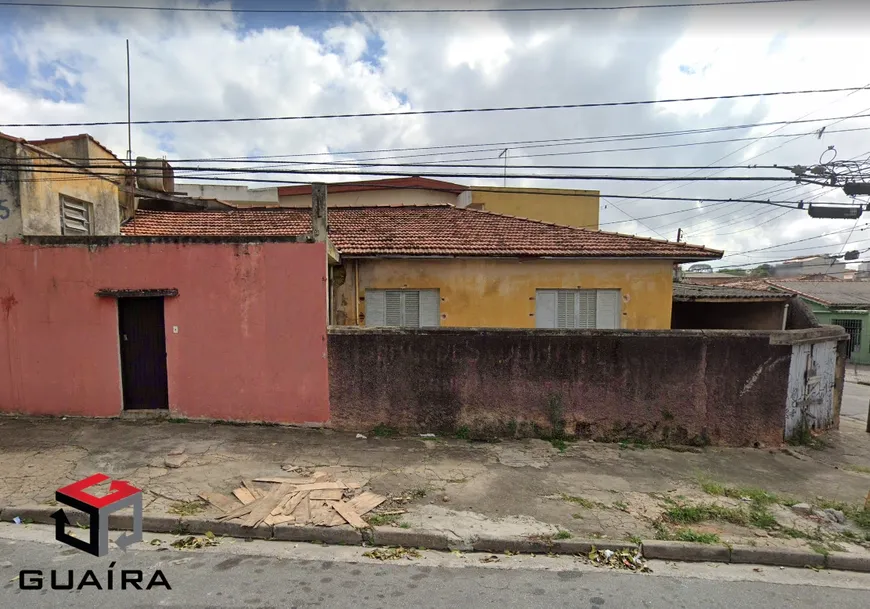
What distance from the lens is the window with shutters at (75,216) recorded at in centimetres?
814

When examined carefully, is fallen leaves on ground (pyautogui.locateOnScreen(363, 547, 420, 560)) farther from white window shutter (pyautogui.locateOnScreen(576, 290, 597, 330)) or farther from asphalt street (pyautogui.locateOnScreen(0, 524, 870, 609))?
white window shutter (pyautogui.locateOnScreen(576, 290, 597, 330))

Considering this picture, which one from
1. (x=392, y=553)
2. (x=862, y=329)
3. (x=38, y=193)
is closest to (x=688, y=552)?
(x=392, y=553)

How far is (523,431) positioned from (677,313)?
1048 centimetres

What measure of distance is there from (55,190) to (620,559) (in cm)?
1026

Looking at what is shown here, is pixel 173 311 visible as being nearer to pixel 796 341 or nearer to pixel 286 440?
pixel 286 440

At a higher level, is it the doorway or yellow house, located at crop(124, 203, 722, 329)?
yellow house, located at crop(124, 203, 722, 329)

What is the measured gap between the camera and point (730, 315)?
13742 millimetres

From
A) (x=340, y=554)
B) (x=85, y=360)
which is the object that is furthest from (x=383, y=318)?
(x=340, y=554)

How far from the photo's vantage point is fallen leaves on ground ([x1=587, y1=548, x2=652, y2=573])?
12.4 feet

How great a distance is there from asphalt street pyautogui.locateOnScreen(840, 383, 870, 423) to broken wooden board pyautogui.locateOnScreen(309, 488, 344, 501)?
12.6 metres

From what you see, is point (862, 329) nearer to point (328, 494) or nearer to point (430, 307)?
point (430, 307)

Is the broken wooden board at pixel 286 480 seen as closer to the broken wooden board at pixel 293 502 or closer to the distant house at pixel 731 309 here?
the broken wooden board at pixel 293 502

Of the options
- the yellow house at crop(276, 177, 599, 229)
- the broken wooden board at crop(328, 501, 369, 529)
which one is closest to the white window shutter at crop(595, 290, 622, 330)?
the yellow house at crop(276, 177, 599, 229)

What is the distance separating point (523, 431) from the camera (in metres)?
6.95
